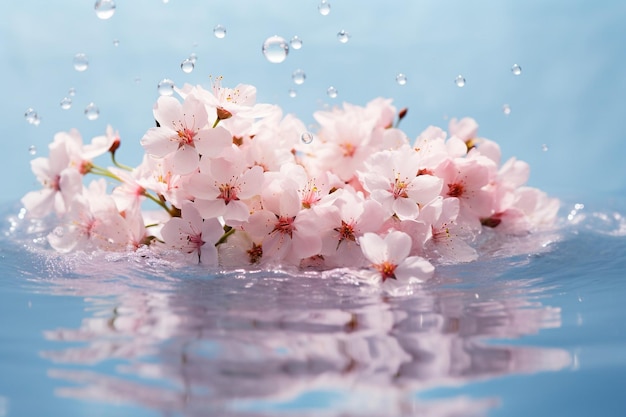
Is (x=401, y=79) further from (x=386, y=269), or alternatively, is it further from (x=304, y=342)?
(x=304, y=342)

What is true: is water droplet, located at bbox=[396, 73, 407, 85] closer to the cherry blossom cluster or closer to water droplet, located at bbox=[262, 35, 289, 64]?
the cherry blossom cluster

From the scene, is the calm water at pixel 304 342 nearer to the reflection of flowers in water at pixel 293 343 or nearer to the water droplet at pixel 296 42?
the reflection of flowers in water at pixel 293 343

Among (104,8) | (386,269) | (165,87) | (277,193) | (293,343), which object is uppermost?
(104,8)

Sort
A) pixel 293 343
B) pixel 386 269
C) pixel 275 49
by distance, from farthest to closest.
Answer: pixel 275 49 < pixel 386 269 < pixel 293 343

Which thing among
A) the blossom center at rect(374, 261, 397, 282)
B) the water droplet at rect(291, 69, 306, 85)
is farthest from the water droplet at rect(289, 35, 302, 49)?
the blossom center at rect(374, 261, 397, 282)

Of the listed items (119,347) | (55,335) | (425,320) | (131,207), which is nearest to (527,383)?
(425,320)

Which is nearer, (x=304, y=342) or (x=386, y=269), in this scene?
(x=304, y=342)

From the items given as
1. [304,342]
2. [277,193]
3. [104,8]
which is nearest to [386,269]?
[277,193]

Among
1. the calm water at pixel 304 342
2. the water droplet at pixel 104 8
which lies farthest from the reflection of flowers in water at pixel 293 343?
the water droplet at pixel 104 8
